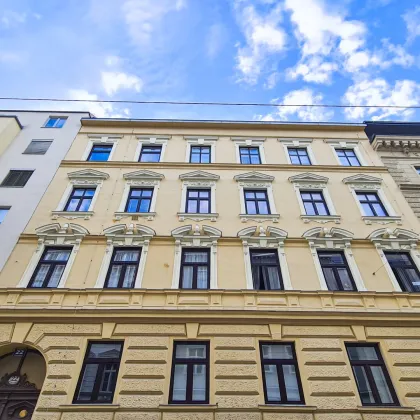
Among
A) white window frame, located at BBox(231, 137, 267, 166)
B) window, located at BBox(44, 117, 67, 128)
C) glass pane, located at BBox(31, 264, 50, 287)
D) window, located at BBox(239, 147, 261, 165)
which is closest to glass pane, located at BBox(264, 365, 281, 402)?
glass pane, located at BBox(31, 264, 50, 287)

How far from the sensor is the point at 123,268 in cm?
1178

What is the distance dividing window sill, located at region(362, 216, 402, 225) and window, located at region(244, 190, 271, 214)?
13.2 ft

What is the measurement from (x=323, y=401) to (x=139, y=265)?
23.2 ft

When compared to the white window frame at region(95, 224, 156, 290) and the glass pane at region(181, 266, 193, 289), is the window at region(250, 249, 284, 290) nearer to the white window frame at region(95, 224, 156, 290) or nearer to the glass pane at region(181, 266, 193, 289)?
the glass pane at region(181, 266, 193, 289)

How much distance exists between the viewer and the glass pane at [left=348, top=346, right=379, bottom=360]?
963 centimetres

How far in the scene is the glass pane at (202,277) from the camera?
11.2 metres

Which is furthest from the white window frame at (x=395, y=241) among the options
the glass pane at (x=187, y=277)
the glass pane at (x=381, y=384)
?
the glass pane at (x=187, y=277)

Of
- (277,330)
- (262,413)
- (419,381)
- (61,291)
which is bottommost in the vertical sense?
(262,413)

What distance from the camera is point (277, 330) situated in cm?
996

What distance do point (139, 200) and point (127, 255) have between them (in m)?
3.18

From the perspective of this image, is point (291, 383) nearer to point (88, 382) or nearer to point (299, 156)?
point (88, 382)

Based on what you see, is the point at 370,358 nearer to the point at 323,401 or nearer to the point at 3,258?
the point at 323,401

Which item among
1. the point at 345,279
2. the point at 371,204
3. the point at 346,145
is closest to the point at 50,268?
the point at 345,279

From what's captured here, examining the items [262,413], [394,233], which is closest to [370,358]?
[262,413]
